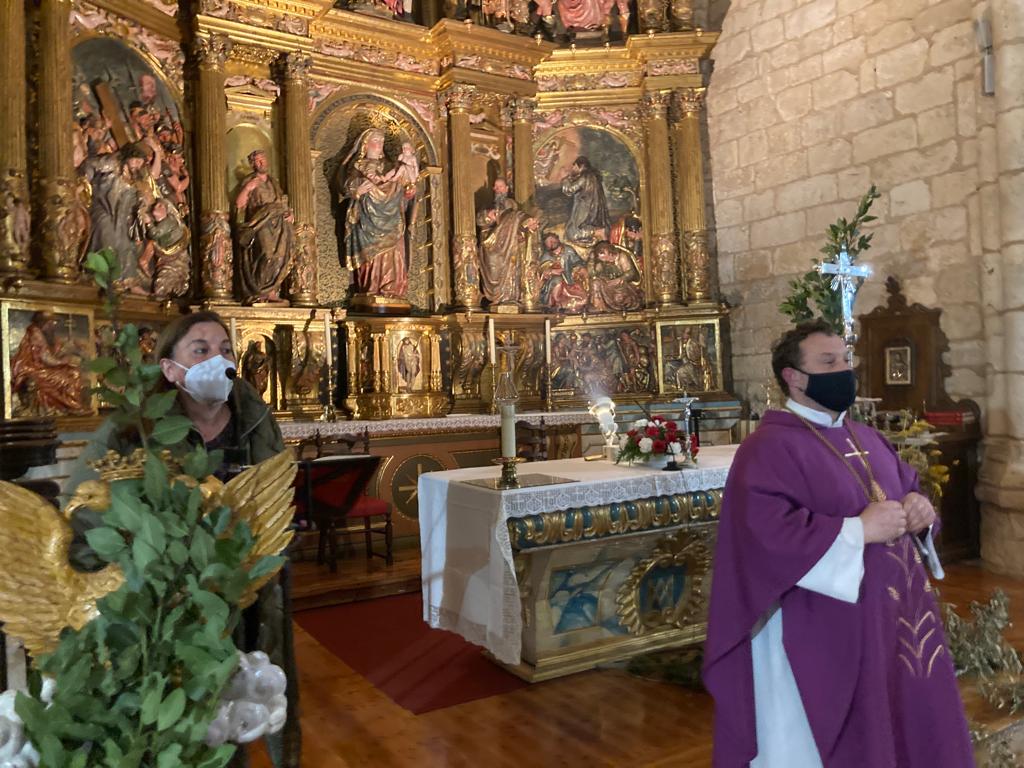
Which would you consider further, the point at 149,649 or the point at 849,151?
the point at 849,151

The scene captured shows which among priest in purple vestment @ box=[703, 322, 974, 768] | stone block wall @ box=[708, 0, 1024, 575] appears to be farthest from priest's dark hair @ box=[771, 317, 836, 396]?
stone block wall @ box=[708, 0, 1024, 575]

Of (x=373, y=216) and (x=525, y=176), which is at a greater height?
(x=525, y=176)

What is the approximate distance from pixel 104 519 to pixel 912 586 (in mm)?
2395

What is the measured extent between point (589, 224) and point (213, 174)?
481 cm

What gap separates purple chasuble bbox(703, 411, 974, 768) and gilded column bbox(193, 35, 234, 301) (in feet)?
22.0

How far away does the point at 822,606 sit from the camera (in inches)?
→ 95.7

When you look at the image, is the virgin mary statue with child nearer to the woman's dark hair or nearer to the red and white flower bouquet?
the red and white flower bouquet

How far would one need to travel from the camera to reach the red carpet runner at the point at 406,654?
4.28m

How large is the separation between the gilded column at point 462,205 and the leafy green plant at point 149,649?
8.27 m

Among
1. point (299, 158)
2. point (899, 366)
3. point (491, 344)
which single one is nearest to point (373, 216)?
point (299, 158)

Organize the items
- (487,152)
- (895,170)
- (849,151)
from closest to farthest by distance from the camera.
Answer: (895,170) < (849,151) < (487,152)

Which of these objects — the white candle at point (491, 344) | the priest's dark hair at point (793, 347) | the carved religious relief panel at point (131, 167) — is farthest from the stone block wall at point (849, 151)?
the carved religious relief panel at point (131, 167)

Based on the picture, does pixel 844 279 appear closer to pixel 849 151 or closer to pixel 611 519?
pixel 611 519

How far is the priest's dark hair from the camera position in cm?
260
